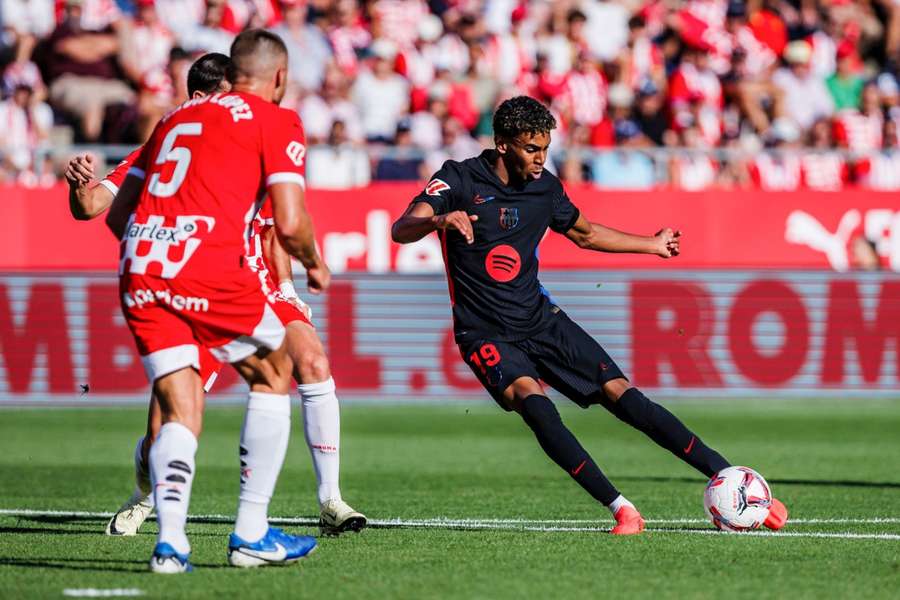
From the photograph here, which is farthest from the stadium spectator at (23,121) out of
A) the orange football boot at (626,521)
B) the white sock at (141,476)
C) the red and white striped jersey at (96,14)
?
the orange football boot at (626,521)

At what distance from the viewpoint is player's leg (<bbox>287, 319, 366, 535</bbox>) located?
319 inches

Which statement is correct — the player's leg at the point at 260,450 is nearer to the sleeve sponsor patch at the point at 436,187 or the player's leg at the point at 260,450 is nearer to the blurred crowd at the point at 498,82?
the sleeve sponsor patch at the point at 436,187

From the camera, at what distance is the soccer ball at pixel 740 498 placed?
810 centimetres

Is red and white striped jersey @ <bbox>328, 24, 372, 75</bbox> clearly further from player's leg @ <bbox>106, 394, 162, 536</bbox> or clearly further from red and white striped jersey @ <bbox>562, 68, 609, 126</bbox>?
player's leg @ <bbox>106, 394, 162, 536</bbox>

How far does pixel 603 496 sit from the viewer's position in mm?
8102

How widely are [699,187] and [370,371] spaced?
485 centimetres

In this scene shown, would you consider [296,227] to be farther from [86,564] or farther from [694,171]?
[694,171]

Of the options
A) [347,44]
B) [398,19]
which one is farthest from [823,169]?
[347,44]

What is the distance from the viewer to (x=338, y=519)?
8.08 m

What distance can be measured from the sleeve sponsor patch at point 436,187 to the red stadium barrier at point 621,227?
32.0 ft

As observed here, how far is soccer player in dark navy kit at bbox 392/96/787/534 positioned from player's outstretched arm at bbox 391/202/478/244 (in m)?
0.07

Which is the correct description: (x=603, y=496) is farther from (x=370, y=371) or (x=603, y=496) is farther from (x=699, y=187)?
(x=699, y=187)

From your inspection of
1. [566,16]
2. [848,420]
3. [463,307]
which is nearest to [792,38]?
[566,16]

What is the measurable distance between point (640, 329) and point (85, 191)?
10.9m
